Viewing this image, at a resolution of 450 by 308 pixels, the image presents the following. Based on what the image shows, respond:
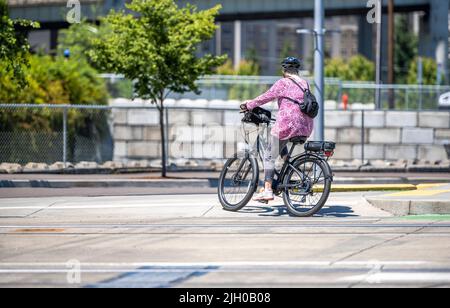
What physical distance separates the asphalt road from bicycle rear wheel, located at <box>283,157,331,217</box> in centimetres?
20

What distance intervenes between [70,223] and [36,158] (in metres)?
14.2

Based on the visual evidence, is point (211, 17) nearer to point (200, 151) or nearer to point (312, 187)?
point (200, 151)

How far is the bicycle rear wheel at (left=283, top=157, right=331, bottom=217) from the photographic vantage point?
1084cm

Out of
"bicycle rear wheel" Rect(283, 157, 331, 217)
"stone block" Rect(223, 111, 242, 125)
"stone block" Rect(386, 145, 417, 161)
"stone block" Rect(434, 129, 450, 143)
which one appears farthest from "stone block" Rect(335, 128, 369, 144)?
"bicycle rear wheel" Rect(283, 157, 331, 217)

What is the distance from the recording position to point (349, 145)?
99.3 ft

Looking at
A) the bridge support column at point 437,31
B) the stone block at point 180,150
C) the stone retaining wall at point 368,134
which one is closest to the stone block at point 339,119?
the stone retaining wall at point 368,134

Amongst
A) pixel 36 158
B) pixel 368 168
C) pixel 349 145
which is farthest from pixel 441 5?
pixel 36 158

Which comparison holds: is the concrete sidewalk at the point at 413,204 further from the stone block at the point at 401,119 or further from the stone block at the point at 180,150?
the stone block at the point at 401,119

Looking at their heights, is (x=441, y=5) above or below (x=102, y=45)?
above

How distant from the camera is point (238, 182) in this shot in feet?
38.2

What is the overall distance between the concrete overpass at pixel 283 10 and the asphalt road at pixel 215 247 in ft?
121

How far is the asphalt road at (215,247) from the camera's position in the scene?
7328 millimetres

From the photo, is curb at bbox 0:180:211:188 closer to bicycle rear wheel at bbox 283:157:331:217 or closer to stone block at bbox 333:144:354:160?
bicycle rear wheel at bbox 283:157:331:217

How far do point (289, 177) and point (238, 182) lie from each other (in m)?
0.72
